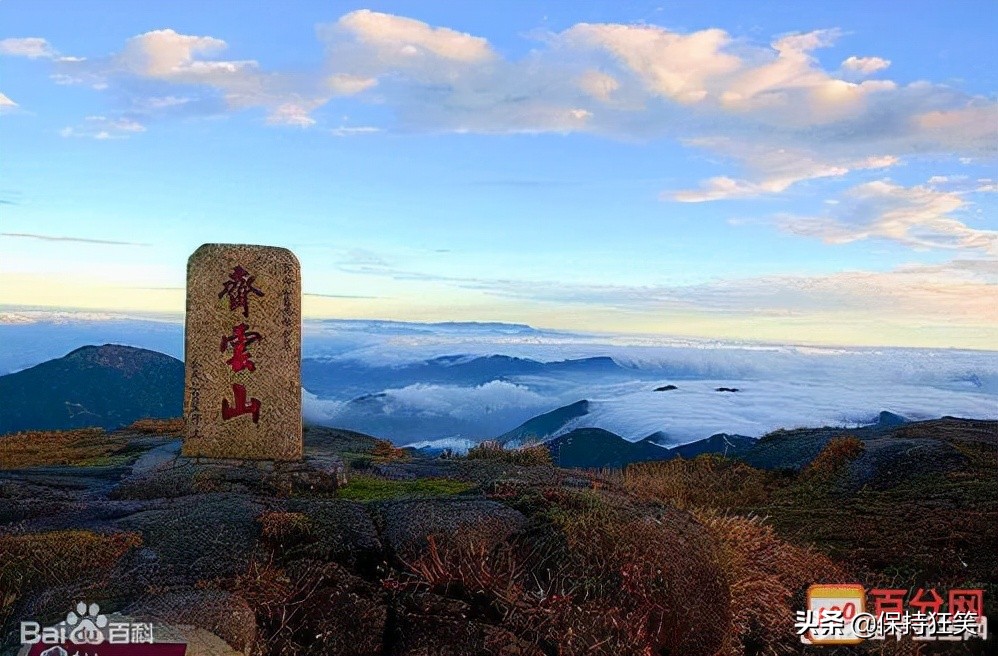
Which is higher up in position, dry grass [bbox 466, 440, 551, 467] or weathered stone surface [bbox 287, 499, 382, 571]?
weathered stone surface [bbox 287, 499, 382, 571]

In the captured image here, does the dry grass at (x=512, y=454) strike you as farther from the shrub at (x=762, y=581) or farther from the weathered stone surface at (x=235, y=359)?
the shrub at (x=762, y=581)

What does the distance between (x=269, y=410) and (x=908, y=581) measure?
26.1 feet

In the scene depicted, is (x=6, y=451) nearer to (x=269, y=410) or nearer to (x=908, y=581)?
(x=269, y=410)

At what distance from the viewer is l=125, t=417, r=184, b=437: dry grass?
19.7 meters

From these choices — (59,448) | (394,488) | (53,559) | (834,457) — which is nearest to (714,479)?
(834,457)

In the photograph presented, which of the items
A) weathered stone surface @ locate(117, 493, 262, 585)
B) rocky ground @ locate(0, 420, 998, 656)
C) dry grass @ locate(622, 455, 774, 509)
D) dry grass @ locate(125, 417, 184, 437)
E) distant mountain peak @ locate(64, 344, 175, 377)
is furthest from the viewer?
distant mountain peak @ locate(64, 344, 175, 377)

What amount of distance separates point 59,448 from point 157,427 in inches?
134

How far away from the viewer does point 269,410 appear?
10.5m

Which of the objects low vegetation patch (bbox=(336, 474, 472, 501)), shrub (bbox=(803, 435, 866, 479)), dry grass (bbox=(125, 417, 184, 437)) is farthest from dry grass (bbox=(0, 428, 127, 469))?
shrub (bbox=(803, 435, 866, 479))

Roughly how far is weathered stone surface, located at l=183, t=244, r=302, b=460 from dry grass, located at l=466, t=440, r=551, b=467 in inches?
174

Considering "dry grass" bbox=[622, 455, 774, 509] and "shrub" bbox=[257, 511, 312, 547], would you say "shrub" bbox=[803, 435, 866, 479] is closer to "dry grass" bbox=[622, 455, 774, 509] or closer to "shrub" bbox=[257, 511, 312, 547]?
"dry grass" bbox=[622, 455, 774, 509]

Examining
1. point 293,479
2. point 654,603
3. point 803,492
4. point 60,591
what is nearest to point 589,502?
point 654,603

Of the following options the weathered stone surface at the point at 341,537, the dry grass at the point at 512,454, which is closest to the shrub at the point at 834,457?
the dry grass at the point at 512,454

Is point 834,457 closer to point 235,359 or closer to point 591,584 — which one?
point 235,359
